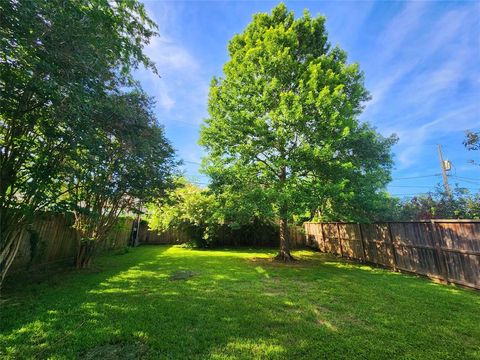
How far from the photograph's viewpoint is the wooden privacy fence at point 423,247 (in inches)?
226

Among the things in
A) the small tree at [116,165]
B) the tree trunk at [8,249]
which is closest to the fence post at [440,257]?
the small tree at [116,165]

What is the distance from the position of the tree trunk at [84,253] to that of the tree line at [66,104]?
1974 millimetres

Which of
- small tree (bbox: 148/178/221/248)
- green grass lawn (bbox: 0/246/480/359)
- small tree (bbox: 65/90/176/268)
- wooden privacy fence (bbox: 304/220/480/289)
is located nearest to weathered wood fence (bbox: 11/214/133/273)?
small tree (bbox: 65/90/176/268)

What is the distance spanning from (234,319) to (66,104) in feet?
13.6

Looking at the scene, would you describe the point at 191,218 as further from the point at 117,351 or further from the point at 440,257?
the point at 117,351

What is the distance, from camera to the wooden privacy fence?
5.73 m

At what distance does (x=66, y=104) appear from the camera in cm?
345

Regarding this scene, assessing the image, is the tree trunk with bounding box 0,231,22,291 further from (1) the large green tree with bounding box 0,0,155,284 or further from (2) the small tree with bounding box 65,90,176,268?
(2) the small tree with bounding box 65,90,176,268

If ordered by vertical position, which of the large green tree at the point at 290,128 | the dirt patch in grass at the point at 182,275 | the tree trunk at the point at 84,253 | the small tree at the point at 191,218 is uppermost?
the large green tree at the point at 290,128

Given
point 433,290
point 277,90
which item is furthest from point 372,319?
point 277,90

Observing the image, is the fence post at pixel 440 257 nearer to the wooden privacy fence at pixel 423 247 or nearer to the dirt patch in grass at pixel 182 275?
the wooden privacy fence at pixel 423 247

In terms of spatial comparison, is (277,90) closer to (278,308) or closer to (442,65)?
(442,65)

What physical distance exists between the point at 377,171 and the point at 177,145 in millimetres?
7816

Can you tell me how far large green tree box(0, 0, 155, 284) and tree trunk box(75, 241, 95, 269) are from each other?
2718 mm
